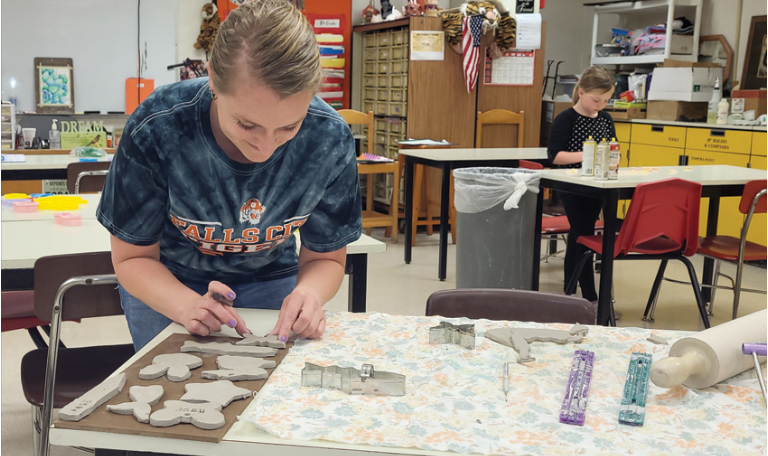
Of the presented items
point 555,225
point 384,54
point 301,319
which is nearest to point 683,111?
point 555,225

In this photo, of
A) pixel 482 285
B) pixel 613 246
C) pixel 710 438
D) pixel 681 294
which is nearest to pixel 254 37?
pixel 710 438

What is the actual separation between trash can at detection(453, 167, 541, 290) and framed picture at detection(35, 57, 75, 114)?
145 inches

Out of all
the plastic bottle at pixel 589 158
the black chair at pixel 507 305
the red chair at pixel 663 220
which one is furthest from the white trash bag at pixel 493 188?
the black chair at pixel 507 305

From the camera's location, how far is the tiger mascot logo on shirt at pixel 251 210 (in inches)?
55.6

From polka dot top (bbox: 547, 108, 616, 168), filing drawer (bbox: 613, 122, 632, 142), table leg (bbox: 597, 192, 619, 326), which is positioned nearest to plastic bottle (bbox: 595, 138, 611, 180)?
table leg (bbox: 597, 192, 619, 326)

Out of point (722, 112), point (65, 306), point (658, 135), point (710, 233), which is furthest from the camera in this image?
point (658, 135)

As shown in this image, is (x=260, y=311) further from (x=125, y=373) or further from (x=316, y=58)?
(x=316, y=58)

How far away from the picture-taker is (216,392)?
1.11m

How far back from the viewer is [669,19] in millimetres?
6504

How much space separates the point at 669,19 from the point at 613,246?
383cm

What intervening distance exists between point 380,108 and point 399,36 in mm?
708

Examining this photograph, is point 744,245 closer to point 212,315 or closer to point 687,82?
point 687,82

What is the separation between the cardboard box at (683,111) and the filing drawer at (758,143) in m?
0.84

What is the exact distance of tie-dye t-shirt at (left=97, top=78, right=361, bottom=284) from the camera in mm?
1354
